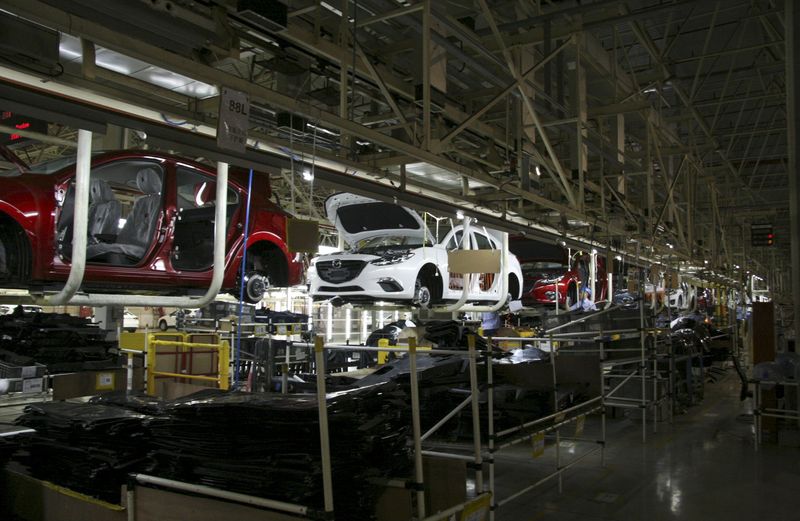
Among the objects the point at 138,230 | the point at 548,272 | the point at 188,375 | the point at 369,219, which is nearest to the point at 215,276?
the point at 138,230

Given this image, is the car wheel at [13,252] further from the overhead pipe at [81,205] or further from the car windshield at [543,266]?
the car windshield at [543,266]

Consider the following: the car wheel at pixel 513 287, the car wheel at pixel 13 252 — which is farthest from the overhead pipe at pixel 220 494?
the car wheel at pixel 513 287

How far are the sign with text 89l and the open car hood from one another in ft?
14.2

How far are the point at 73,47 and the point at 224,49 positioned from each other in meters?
0.70

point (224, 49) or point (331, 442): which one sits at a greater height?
point (224, 49)

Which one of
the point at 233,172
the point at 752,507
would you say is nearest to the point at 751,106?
the point at 752,507

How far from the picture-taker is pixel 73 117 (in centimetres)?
283

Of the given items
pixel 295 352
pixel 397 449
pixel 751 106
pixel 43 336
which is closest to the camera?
pixel 397 449

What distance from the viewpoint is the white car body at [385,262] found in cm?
776

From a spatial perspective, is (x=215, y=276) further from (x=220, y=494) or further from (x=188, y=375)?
(x=220, y=494)

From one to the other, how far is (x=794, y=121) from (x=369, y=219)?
5340 millimetres

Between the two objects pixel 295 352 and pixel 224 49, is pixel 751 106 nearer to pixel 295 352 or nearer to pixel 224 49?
pixel 295 352

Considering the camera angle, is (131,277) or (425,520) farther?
(131,277)

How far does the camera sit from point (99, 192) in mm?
5566
